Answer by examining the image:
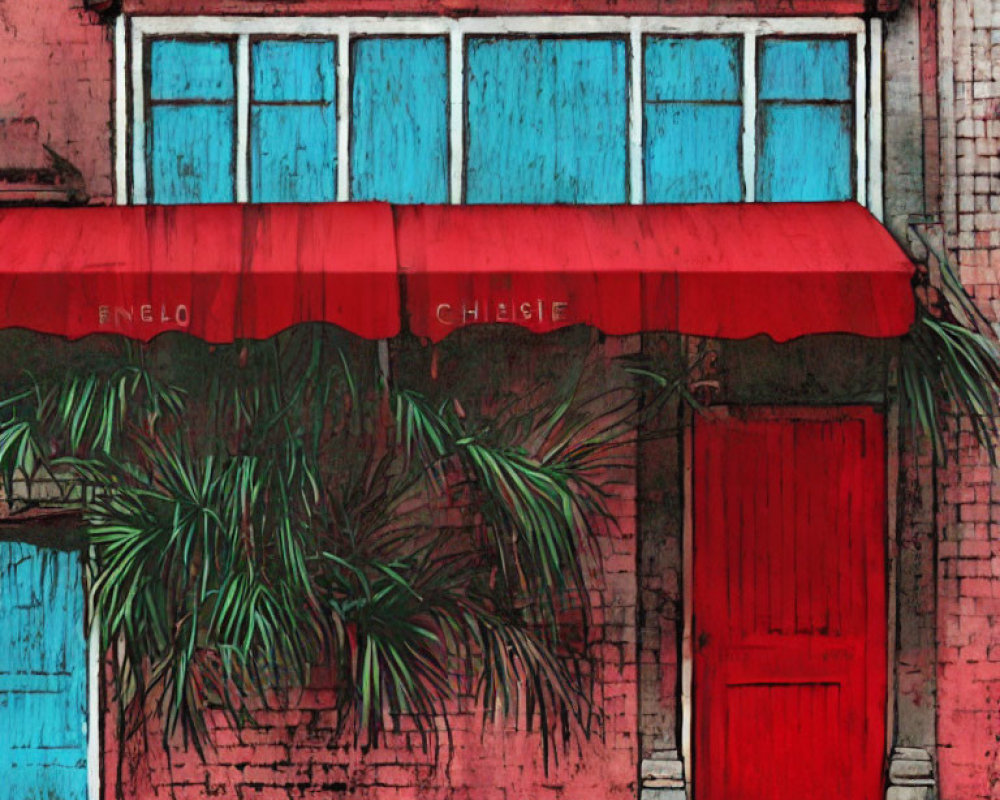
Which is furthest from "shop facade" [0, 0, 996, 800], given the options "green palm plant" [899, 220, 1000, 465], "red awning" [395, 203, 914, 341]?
"red awning" [395, 203, 914, 341]

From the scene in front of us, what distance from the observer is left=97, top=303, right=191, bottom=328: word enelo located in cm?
506

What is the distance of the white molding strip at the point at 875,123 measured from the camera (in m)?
5.96

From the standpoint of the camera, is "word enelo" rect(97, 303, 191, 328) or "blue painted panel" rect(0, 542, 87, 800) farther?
"blue painted panel" rect(0, 542, 87, 800)

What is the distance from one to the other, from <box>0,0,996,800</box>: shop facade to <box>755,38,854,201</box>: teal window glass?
1cm

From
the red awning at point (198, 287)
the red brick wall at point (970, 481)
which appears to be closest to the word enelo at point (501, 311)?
the red awning at point (198, 287)

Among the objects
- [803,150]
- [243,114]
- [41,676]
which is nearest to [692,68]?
[803,150]


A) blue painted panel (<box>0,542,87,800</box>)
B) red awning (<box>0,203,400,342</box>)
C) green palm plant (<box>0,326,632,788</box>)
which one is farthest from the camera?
blue painted panel (<box>0,542,87,800</box>)

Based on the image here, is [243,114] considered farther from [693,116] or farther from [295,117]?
[693,116]

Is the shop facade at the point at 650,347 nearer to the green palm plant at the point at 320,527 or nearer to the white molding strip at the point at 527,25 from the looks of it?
the white molding strip at the point at 527,25

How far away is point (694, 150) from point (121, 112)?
3017 mm

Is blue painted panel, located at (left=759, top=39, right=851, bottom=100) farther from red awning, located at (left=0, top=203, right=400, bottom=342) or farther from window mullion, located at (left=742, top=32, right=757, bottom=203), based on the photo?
red awning, located at (left=0, top=203, right=400, bottom=342)

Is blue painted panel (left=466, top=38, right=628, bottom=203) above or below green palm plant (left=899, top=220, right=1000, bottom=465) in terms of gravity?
above

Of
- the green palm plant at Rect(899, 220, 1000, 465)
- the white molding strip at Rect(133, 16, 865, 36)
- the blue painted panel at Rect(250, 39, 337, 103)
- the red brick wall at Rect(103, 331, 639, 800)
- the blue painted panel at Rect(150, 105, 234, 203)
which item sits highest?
the white molding strip at Rect(133, 16, 865, 36)

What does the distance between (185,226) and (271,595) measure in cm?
185
